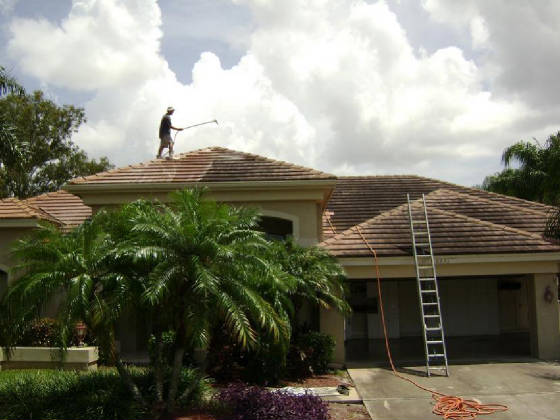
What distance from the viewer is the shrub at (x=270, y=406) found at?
28.9 feet

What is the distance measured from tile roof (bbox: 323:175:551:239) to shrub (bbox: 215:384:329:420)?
8689 mm

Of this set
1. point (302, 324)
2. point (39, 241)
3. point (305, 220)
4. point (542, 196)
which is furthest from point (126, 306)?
point (542, 196)

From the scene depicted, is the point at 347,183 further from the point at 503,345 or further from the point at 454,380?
the point at 454,380

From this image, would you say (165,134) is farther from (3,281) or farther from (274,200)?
(3,281)

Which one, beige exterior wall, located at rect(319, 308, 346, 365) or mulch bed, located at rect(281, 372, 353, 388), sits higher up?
beige exterior wall, located at rect(319, 308, 346, 365)

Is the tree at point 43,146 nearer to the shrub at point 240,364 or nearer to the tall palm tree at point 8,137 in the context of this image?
the tall palm tree at point 8,137

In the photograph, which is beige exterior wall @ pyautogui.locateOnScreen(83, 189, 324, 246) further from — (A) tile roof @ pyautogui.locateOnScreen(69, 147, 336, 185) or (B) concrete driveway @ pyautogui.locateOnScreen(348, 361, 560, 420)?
(B) concrete driveway @ pyautogui.locateOnScreen(348, 361, 560, 420)

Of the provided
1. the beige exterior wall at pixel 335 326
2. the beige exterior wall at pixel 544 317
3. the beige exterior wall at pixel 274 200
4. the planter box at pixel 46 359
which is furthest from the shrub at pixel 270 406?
the beige exterior wall at pixel 544 317

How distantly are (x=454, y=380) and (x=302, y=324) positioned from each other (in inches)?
151

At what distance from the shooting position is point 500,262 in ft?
46.9

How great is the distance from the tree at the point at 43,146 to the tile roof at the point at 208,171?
16.7 m

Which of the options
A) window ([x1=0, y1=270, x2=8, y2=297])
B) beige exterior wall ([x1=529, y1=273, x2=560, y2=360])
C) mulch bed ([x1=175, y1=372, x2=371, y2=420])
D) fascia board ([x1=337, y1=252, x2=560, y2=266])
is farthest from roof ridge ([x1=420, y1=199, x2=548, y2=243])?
window ([x1=0, y1=270, x2=8, y2=297])

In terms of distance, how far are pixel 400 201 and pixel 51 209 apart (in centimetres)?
1277

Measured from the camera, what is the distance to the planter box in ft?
41.5
